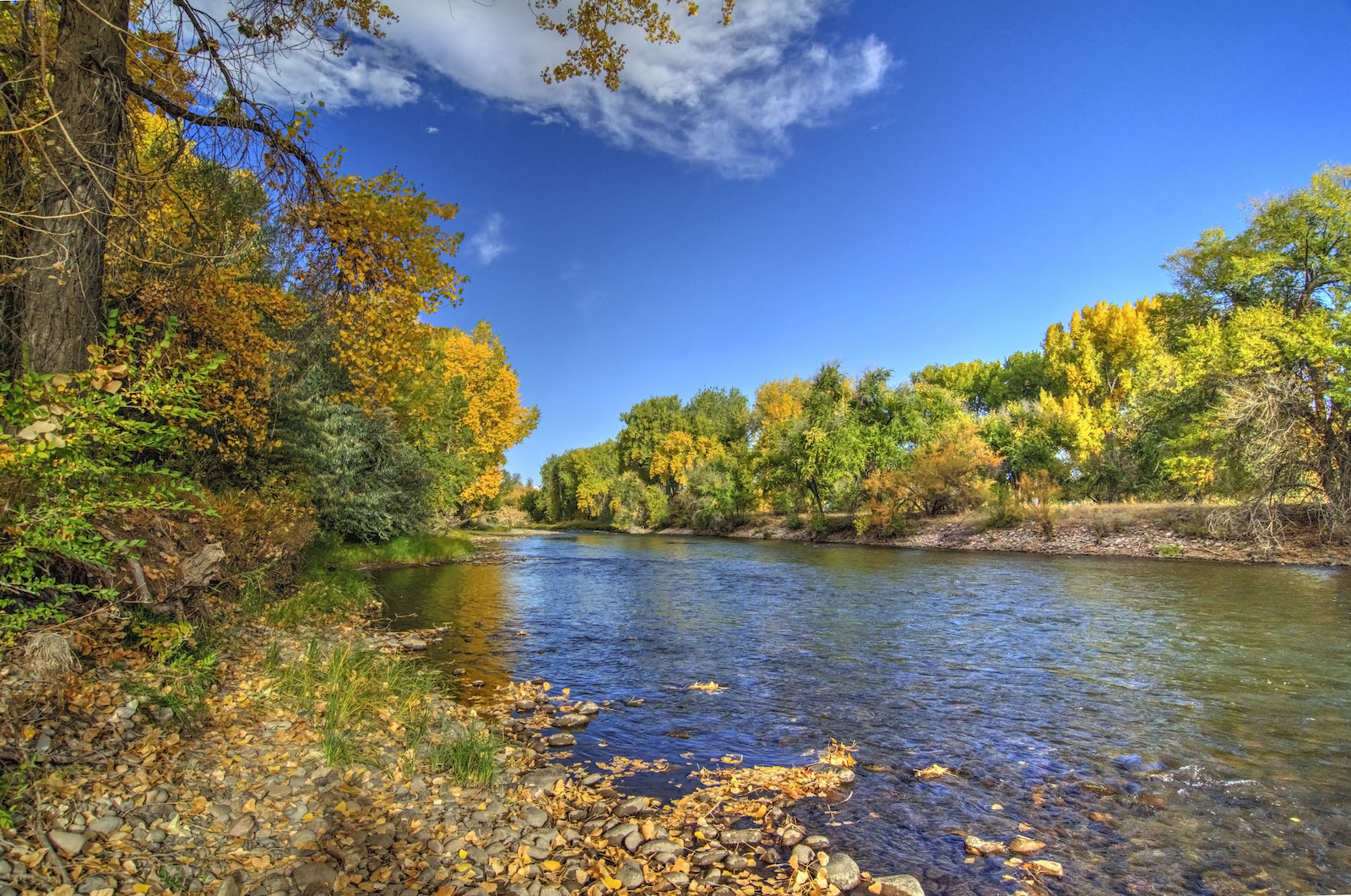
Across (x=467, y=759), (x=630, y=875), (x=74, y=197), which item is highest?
(x=74, y=197)

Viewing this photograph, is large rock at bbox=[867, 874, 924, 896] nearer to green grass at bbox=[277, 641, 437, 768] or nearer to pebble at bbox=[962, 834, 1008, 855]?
pebble at bbox=[962, 834, 1008, 855]

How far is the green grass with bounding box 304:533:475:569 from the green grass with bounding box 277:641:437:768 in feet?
32.5

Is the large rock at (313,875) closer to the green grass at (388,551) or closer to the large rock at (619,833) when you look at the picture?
the large rock at (619,833)

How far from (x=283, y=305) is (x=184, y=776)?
792 centimetres

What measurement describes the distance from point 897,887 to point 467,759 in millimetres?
3854

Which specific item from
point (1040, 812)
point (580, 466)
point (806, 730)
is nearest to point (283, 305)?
point (806, 730)

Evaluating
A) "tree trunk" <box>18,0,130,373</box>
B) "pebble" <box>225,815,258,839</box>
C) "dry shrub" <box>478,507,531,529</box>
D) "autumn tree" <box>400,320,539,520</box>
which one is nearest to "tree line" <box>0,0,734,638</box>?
"tree trunk" <box>18,0,130,373</box>

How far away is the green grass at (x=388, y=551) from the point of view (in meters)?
19.9

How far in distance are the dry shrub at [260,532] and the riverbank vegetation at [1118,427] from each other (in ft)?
105

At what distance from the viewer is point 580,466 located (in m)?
89.4

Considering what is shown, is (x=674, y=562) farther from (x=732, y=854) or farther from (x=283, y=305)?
(x=732, y=854)

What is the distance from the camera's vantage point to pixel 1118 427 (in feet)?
140

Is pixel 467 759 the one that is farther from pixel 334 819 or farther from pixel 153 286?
pixel 153 286

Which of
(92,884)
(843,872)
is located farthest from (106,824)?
(843,872)
